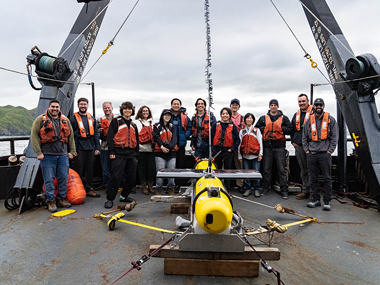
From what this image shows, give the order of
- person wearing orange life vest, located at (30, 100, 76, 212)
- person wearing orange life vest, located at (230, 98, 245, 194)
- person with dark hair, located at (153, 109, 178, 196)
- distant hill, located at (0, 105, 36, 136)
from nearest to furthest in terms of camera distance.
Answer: person wearing orange life vest, located at (30, 100, 76, 212) → person with dark hair, located at (153, 109, 178, 196) → person wearing orange life vest, located at (230, 98, 245, 194) → distant hill, located at (0, 105, 36, 136)

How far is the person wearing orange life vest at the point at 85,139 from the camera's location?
4664 mm

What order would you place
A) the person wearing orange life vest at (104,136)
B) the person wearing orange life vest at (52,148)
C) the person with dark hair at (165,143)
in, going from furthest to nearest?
the person wearing orange life vest at (104,136), the person with dark hair at (165,143), the person wearing orange life vest at (52,148)

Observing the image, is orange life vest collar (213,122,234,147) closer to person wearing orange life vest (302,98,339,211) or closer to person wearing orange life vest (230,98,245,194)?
person wearing orange life vest (230,98,245,194)

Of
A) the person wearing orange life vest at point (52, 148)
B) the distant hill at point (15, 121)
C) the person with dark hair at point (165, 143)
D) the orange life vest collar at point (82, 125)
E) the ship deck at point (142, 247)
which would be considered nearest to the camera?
the ship deck at point (142, 247)

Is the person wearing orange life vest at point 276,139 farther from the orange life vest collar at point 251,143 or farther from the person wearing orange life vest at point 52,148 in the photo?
the person wearing orange life vest at point 52,148

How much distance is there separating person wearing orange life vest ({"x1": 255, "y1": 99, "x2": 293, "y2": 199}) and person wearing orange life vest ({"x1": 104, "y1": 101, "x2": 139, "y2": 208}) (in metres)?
2.56

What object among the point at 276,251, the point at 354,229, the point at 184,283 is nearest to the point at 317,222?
the point at 354,229

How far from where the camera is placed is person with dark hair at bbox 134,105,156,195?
16.2 ft

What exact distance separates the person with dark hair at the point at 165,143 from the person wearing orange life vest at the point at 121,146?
0.60m

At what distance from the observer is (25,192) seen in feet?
12.8

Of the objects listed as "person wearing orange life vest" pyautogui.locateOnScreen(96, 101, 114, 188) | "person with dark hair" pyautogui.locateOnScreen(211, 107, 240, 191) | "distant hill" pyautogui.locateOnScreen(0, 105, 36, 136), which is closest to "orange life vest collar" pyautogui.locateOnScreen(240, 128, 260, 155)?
"person with dark hair" pyautogui.locateOnScreen(211, 107, 240, 191)

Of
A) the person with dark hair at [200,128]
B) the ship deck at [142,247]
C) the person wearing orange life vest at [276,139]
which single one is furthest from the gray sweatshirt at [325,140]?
the person with dark hair at [200,128]

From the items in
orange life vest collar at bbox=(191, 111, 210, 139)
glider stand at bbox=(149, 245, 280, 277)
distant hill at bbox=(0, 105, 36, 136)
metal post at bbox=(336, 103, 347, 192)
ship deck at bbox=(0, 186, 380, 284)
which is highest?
distant hill at bbox=(0, 105, 36, 136)

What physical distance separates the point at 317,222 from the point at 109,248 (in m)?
2.84
